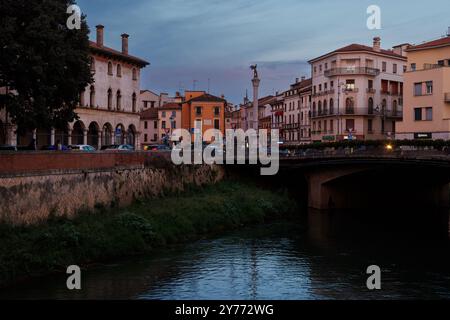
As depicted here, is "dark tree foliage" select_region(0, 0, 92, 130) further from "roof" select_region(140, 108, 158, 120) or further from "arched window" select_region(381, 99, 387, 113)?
"roof" select_region(140, 108, 158, 120)

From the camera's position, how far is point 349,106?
297 ft

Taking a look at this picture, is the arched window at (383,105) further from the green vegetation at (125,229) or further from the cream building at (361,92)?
the green vegetation at (125,229)

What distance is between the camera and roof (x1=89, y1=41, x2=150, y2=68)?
68363mm

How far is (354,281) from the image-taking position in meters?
26.3

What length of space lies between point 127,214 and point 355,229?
17626 millimetres

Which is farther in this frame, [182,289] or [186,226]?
[186,226]

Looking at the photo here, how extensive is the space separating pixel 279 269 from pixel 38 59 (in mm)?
19043

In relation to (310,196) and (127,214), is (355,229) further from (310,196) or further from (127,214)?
(127,214)

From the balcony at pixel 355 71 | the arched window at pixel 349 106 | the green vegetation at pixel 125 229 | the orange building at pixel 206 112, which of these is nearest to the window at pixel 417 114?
the arched window at pixel 349 106

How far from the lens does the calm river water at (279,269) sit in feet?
78.5

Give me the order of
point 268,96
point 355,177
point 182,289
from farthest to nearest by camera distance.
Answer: point 268,96, point 355,177, point 182,289

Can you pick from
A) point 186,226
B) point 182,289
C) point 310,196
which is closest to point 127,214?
point 186,226

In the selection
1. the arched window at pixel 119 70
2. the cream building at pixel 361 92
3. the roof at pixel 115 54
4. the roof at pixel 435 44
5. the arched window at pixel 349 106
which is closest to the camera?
the roof at pixel 435 44

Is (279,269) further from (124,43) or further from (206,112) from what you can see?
(206,112)
